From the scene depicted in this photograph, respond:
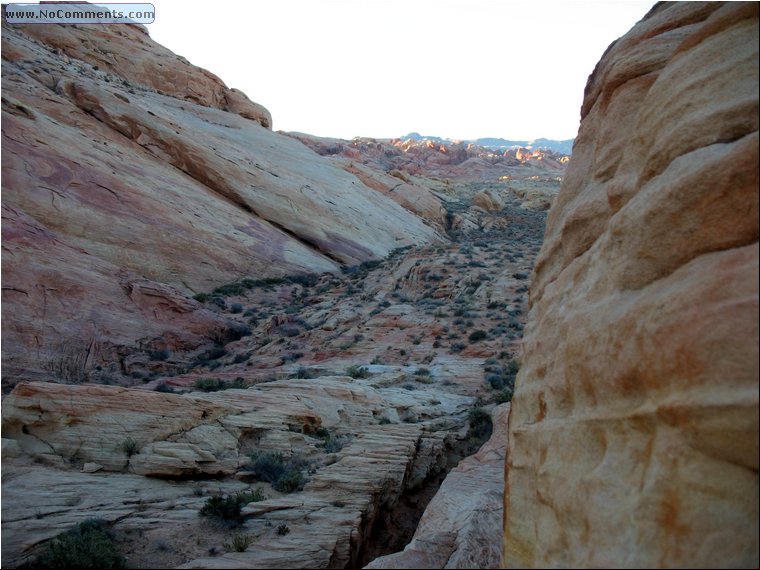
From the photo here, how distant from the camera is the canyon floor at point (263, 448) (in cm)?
652

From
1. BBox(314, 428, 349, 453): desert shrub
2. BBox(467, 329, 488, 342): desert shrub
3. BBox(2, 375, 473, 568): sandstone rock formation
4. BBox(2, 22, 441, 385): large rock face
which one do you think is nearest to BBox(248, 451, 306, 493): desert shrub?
BBox(2, 375, 473, 568): sandstone rock formation

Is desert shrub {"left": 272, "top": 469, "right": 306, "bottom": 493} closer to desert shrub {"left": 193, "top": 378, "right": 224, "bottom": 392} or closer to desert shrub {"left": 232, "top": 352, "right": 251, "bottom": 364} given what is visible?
desert shrub {"left": 193, "top": 378, "right": 224, "bottom": 392}

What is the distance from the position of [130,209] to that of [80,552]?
1737 centimetres

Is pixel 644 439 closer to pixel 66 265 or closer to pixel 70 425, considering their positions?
pixel 70 425

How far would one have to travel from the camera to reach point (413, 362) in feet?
48.5

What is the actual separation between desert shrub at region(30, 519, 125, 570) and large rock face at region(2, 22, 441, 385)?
7.91 m

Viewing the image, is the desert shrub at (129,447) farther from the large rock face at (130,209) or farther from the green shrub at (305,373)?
the large rock face at (130,209)

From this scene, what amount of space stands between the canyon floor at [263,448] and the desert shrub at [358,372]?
6 centimetres

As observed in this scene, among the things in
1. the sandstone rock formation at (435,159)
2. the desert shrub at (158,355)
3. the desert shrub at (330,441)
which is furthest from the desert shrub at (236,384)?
the sandstone rock formation at (435,159)

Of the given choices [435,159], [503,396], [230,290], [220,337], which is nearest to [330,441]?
[503,396]

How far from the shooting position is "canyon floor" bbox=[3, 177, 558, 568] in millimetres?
6520

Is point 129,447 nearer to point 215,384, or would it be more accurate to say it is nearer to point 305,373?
point 215,384

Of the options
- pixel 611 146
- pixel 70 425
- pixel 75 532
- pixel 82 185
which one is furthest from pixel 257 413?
pixel 82 185


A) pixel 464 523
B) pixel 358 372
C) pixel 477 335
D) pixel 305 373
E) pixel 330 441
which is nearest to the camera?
pixel 464 523
